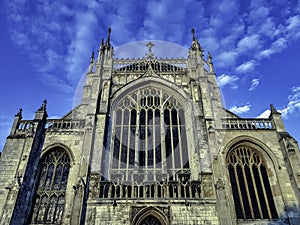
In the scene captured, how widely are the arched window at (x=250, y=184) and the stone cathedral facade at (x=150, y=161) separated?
0.05 meters

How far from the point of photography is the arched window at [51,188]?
13203 millimetres

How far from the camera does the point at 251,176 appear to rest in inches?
566

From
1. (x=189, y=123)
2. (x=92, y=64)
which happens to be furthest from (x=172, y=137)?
(x=92, y=64)

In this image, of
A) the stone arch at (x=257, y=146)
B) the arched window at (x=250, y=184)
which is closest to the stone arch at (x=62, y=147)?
the stone arch at (x=257, y=146)

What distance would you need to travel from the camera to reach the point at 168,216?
12.2 meters

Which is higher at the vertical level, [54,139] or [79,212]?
[54,139]

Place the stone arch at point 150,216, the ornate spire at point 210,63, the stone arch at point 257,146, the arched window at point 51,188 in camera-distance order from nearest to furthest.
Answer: the stone arch at point 150,216, the arched window at point 51,188, the stone arch at point 257,146, the ornate spire at point 210,63

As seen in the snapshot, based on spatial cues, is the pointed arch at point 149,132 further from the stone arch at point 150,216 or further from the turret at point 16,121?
the turret at point 16,121

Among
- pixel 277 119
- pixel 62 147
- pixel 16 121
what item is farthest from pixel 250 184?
pixel 16 121

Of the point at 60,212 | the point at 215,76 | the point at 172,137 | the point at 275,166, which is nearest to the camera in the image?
the point at 60,212

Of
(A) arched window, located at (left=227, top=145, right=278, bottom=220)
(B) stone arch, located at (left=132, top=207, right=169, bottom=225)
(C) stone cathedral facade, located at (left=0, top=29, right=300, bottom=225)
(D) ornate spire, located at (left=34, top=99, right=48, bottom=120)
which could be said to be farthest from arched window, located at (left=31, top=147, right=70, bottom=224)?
(A) arched window, located at (left=227, top=145, right=278, bottom=220)

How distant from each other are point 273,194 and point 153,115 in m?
8.15

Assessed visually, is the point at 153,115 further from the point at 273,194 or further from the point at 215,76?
the point at 273,194

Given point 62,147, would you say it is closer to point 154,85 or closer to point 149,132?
point 149,132
